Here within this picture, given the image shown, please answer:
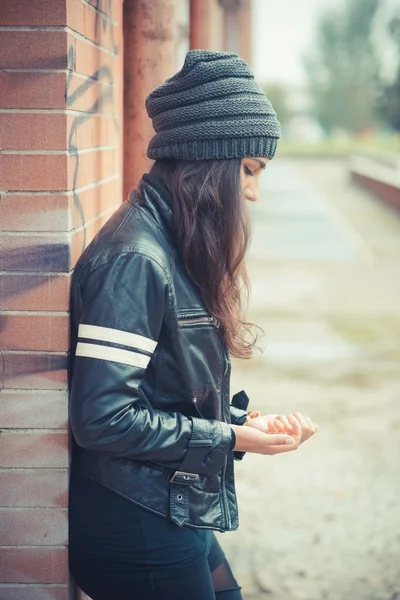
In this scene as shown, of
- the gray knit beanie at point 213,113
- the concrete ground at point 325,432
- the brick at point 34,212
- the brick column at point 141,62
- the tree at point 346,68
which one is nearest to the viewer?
the gray knit beanie at point 213,113

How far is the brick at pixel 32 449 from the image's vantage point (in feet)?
7.24

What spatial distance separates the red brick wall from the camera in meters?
2.07

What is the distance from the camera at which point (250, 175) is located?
7.02 ft

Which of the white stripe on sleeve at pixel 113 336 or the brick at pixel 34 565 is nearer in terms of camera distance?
the white stripe on sleeve at pixel 113 336

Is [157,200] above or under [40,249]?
above

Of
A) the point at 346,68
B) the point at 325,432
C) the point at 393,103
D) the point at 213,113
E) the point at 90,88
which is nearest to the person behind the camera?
the point at 213,113

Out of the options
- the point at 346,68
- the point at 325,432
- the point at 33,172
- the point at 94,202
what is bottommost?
the point at 325,432

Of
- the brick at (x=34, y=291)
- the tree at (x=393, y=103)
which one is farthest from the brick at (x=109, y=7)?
the tree at (x=393, y=103)

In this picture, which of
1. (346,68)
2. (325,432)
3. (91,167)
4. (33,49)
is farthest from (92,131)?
(346,68)

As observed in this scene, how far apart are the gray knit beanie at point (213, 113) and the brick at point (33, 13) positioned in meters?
0.29

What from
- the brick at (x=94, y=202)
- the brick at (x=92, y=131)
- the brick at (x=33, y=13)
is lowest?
the brick at (x=94, y=202)

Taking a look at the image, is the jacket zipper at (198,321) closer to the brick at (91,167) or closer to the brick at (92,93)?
the brick at (91,167)

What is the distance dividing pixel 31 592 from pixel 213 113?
1.25m

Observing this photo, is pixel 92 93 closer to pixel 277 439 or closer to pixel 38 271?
pixel 38 271
